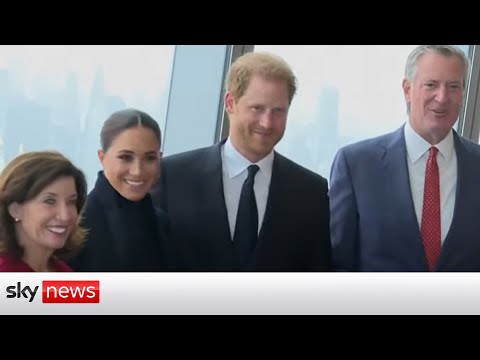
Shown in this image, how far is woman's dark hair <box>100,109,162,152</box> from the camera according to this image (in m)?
3.31

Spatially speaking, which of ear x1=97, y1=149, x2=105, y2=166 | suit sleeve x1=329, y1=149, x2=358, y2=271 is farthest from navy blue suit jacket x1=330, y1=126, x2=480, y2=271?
ear x1=97, y1=149, x2=105, y2=166

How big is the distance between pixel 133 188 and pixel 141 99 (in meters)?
0.32

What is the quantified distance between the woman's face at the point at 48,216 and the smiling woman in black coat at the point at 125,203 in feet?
0.22

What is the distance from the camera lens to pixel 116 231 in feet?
10.9

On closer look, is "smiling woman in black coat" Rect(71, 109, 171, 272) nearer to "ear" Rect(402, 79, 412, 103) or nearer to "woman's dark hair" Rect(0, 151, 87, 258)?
"woman's dark hair" Rect(0, 151, 87, 258)

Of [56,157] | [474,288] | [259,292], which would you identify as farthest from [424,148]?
[56,157]

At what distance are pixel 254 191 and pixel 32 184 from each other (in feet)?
2.59

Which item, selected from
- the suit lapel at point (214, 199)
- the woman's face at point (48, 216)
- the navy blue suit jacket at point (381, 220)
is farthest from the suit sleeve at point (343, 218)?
the woman's face at point (48, 216)

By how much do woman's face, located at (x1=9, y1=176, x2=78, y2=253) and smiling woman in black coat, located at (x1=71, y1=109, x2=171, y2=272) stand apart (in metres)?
0.07

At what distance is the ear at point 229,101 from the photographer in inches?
131

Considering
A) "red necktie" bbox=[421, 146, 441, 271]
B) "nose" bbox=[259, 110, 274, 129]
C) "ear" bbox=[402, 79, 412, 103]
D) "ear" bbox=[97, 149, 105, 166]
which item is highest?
"ear" bbox=[402, 79, 412, 103]

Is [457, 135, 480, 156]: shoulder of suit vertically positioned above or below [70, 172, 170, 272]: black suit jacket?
above

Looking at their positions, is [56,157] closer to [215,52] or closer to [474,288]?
[215,52]

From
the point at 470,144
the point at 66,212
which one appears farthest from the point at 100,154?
the point at 470,144
